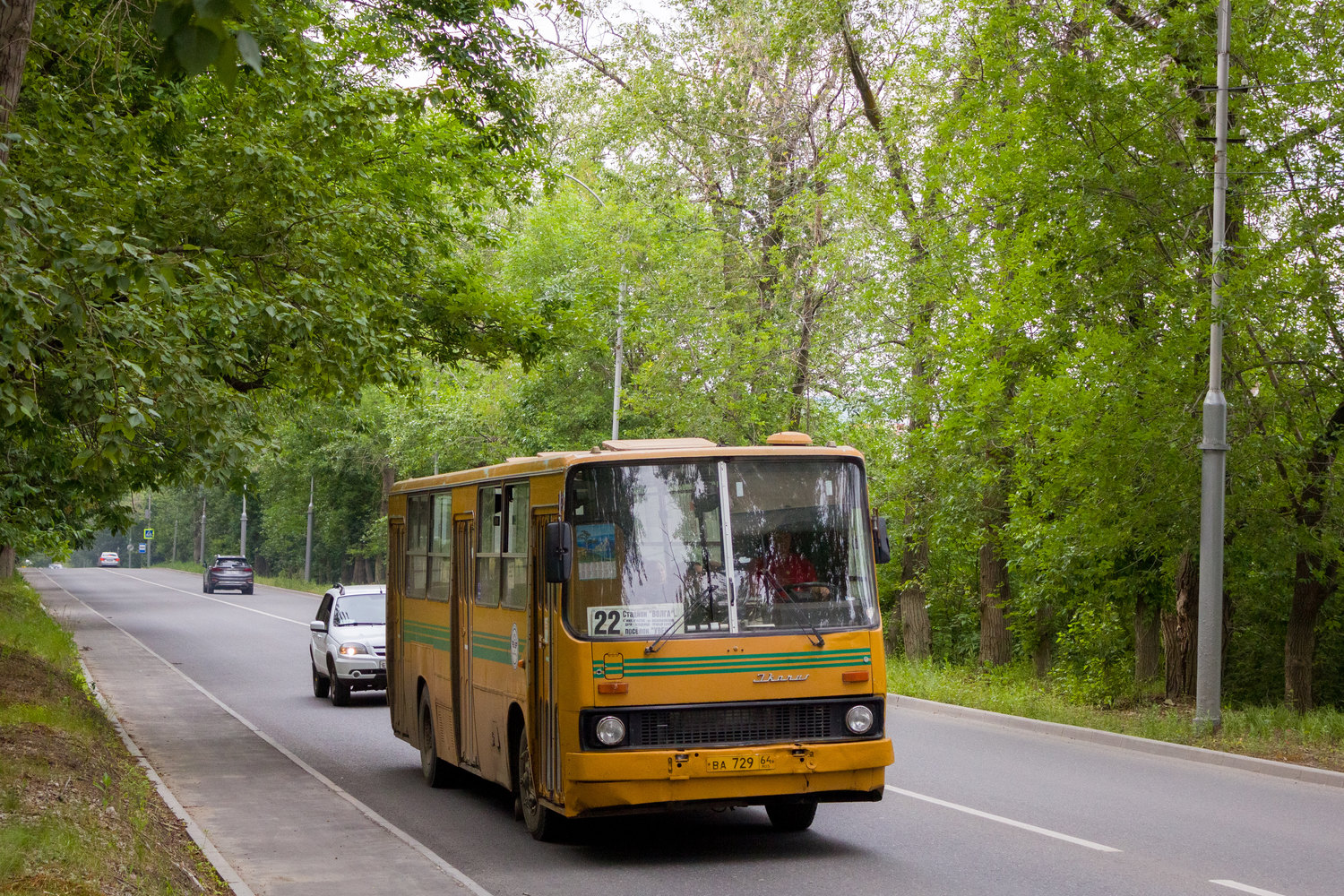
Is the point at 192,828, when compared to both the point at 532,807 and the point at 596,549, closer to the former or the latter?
the point at 532,807

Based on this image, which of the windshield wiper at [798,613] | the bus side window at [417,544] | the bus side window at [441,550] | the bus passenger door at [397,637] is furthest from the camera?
the bus passenger door at [397,637]

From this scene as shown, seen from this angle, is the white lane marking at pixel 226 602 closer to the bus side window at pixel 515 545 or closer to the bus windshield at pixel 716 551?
the bus side window at pixel 515 545

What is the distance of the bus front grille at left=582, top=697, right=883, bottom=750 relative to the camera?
9328 mm

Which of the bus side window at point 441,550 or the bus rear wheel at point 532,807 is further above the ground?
the bus side window at point 441,550

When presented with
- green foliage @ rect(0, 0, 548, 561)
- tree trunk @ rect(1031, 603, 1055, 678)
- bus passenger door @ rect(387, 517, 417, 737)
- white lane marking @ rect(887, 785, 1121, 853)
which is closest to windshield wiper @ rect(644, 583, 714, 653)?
white lane marking @ rect(887, 785, 1121, 853)

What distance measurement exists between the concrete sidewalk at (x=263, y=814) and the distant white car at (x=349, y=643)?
1.67 metres

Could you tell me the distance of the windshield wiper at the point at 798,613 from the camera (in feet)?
31.6

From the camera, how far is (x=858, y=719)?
9.65 m

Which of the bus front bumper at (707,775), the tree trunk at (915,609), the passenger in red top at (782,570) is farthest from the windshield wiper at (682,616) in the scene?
the tree trunk at (915,609)

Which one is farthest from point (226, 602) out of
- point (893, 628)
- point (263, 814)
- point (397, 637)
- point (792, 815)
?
point (792, 815)

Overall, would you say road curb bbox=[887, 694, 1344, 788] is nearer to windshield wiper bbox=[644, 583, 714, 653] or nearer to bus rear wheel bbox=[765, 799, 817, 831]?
bus rear wheel bbox=[765, 799, 817, 831]

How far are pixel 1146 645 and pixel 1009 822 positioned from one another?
1434 centimetres

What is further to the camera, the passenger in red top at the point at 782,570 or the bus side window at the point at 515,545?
the bus side window at the point at 515,545

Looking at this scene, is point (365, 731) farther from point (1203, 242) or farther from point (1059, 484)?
point (1203, 242)
